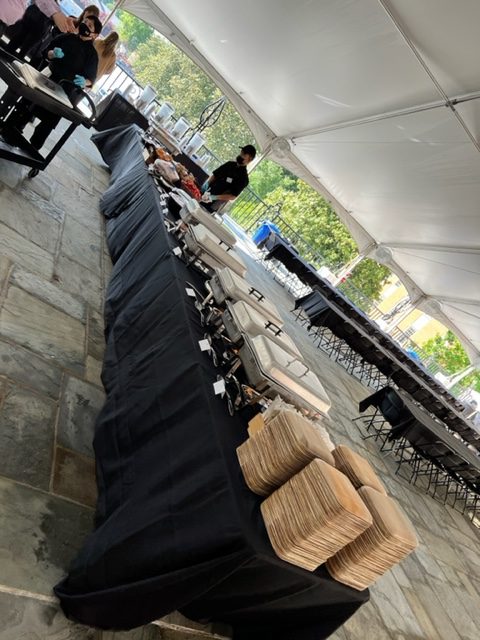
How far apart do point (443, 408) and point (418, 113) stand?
4.88m

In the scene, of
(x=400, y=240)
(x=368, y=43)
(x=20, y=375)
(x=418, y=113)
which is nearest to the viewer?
(x=20, y=375)

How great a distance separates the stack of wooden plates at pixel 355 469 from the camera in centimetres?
132

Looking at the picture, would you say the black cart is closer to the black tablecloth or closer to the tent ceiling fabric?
the black tablecloth

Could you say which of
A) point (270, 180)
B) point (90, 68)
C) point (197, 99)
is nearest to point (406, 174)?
point (90, 68)

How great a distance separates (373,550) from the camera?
111 cm

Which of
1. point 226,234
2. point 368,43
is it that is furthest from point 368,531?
point 368,43

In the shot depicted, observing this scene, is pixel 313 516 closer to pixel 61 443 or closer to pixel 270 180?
pixel 61 443

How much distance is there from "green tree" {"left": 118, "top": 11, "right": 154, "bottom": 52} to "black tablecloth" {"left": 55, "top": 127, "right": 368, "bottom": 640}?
3508cm

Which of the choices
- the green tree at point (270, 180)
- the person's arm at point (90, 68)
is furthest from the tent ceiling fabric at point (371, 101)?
the green tree at point (270, 180)

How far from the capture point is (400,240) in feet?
28.2

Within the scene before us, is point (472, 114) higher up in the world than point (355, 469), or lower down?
higher up

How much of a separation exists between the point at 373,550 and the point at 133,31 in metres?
36.6

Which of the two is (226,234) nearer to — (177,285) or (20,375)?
(177,285)

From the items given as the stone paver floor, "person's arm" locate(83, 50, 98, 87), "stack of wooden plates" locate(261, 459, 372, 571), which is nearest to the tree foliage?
"person's arm" locate(83, 50, 98, 87)
